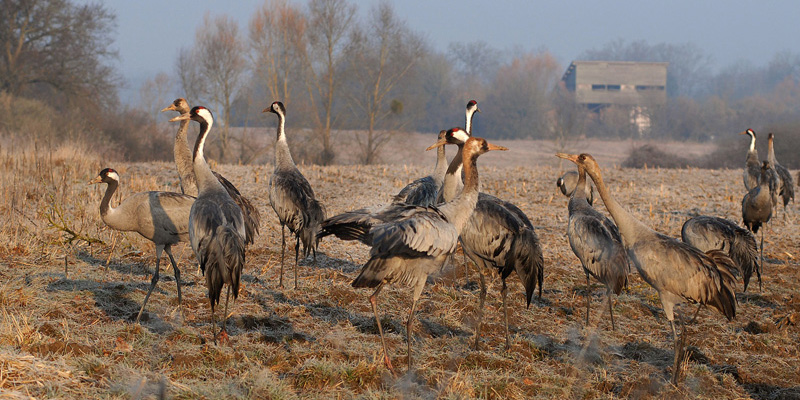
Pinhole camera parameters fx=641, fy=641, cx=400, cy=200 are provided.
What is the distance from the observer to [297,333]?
5.76 metres

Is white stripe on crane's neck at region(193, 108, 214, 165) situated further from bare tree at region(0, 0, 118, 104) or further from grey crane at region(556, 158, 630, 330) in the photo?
bare tree at region(0, 0, 118, 104)

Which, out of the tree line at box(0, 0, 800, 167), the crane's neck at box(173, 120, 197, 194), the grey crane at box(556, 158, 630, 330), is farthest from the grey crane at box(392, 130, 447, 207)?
the tree line at box(0, 0, 800, 167)

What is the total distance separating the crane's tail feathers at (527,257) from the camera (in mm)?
Answer: 6223

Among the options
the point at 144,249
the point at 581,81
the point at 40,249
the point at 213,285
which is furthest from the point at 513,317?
the point at 581,81

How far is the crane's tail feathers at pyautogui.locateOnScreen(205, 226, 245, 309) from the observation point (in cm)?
544

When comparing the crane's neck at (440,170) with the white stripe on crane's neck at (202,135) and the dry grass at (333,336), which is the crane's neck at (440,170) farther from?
the white stripe on crane's neck at (202,135)

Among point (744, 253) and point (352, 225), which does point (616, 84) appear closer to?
point (744, 253)

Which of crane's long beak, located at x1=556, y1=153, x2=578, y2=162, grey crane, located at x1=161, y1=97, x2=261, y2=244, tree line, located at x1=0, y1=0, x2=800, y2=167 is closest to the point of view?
crane's long beak, located at x1=556, y1=153, x2=578, y2=162

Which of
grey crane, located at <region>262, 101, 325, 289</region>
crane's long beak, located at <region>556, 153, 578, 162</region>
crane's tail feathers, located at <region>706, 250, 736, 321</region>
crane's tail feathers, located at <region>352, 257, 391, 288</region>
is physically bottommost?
crane's tail feathers, located at <region>706, 250, 736, 321</region>

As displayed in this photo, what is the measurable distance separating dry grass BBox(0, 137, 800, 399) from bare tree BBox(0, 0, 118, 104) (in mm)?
21773

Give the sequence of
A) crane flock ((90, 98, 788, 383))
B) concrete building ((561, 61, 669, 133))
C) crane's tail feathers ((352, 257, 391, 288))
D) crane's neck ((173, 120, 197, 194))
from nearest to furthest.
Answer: crane's tail feathers ((352, 257, 391, 288)) < crane flock ((90, 98, 788, 383)) < crane's neck ((173, 120, 197, 194)) < concrete building ((561, 61, 669, 133))

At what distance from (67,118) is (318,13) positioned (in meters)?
11.9

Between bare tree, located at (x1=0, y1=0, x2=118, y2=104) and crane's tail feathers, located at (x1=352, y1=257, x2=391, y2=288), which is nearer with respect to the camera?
crane's tail feathers, located at (x1=352, y1=257, x2=391, y2=288)

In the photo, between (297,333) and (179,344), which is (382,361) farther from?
(179,344)
